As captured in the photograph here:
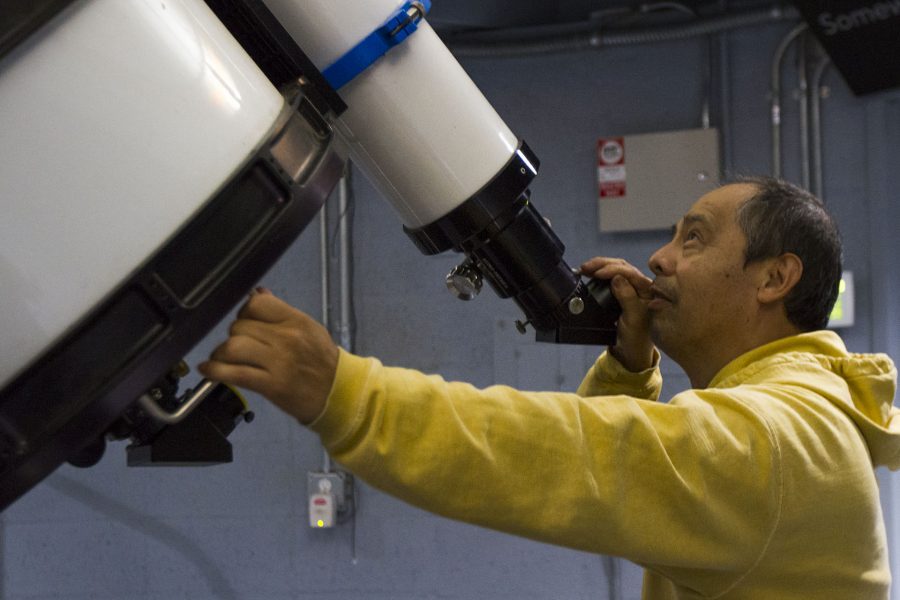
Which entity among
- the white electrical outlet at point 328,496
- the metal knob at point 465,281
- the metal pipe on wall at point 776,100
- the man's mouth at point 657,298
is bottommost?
the white electrical outlet at point 328,496

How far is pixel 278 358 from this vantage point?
831 millimetres

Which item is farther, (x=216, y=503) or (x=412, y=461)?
(x=216, y=503)

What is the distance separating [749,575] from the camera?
3.75ft

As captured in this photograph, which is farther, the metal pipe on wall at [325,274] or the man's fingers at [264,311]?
the metal pipe on wall at [325,274]

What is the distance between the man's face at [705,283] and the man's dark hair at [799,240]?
0.02 m

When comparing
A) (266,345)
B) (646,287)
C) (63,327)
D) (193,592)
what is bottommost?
(193,592)

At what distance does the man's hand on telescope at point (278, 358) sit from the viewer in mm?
820

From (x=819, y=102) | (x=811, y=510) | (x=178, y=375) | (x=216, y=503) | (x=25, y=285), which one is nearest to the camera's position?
(x=25, y=285)

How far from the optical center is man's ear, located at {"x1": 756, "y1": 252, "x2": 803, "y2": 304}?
1.45m

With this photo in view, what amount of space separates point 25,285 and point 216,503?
2.53 metres

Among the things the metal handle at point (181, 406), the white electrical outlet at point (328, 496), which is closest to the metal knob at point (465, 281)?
the metal handle at point (181, 406)

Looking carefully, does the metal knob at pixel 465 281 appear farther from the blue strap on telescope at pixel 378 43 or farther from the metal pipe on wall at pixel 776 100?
the metal pipe on wall at pixel 776 100

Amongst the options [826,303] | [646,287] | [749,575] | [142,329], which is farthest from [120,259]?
[826,303]

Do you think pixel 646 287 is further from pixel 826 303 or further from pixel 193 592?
pixel 193 592
